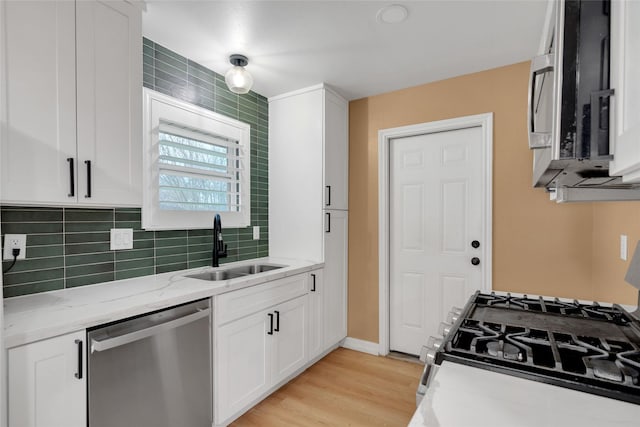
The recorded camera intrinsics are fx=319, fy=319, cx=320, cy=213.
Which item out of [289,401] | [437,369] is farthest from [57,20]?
[289,401]

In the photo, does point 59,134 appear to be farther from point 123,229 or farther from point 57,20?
point 123,229

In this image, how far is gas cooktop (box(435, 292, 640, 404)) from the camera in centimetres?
81

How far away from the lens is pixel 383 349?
10.0 ft

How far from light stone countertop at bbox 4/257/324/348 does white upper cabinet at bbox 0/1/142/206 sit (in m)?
0.47

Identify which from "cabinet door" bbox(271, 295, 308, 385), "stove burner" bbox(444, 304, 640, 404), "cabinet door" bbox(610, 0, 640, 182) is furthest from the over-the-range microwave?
"cabinet door" bbox(271, 295, 308, 385)

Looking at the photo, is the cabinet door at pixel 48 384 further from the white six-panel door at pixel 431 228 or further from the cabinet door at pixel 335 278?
the white six-panel door at pixel 431 228

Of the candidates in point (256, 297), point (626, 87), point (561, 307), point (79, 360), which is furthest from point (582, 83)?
point (256, 297)

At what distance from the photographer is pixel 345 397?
235 centimetres

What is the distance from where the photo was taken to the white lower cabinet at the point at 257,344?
1916 millimetres

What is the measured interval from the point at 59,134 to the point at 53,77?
246mm

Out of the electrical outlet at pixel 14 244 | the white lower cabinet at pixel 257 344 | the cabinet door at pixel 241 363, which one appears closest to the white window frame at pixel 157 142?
the electrical outlet at pixel 14 244

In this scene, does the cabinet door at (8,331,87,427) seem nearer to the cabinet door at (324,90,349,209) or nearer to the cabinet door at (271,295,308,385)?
the cabinet door at (271,295,308,385)

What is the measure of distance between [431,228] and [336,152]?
114 cm

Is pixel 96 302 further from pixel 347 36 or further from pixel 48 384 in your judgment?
pixel 347 36
